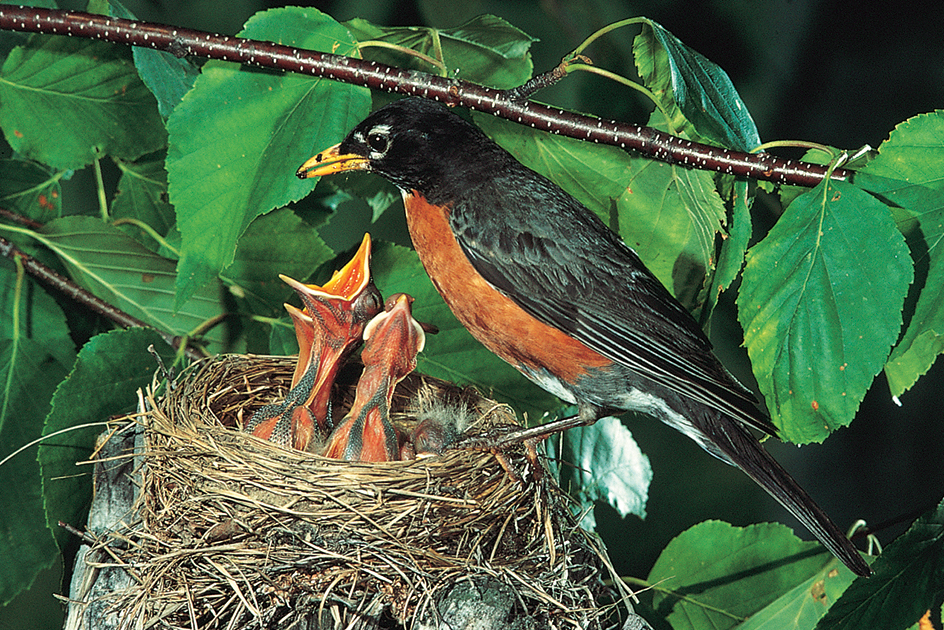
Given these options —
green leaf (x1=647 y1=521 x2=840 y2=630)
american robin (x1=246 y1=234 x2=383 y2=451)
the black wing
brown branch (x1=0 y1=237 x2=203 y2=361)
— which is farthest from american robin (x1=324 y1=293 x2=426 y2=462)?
green leaf (x1=647 y1=521 x2=840 y2=630)

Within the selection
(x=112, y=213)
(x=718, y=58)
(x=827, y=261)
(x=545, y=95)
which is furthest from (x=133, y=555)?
(x=718, y=58)

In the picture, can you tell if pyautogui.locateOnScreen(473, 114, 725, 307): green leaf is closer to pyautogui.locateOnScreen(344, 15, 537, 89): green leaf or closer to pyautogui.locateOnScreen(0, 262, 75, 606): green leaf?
pyautogui.locateOnScreen(344, 15, 537, 89): green leaf

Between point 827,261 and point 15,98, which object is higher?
point 827,261

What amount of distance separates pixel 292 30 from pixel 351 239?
5.16 ft

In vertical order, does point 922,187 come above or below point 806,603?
above

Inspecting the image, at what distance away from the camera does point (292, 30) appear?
127 centimetres

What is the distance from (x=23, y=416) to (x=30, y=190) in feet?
1.57

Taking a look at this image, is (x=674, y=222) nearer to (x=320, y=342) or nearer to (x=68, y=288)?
(x=320, y=342)

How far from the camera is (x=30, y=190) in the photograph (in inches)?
64.2

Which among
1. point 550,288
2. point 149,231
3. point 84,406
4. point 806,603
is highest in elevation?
point 550,288

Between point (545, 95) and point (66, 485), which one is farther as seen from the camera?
point (545, 95)

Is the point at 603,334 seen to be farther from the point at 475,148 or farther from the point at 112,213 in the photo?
the point at 112,213

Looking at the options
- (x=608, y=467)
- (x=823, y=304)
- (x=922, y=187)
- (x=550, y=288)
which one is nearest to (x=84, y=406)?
(x=550, y=288)

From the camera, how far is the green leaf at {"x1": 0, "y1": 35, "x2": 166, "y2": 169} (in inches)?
58.4
